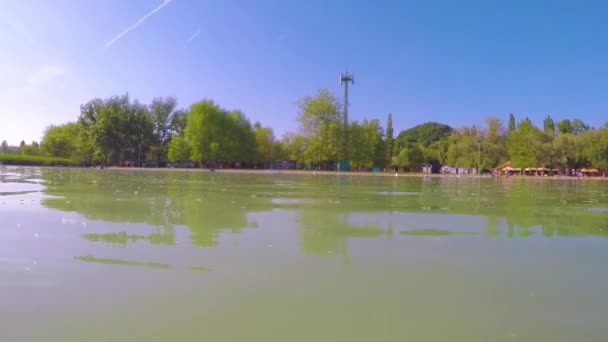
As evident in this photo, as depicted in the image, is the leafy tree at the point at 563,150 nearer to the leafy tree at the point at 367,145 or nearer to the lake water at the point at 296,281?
the leafy tree at the point at 367,145

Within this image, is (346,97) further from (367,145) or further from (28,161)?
(28,161)

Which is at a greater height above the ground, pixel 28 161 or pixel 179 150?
pixel 179 150

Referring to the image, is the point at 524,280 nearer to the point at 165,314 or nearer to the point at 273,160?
the point at 165,314

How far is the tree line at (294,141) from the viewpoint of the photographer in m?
71.6

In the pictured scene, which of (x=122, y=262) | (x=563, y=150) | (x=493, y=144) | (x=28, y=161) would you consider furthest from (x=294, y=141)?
(x=122, y=262)

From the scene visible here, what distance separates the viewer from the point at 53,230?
26.0 feet

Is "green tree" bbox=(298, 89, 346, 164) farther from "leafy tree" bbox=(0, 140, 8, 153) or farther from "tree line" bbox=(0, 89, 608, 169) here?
"leafy tree" bbox=(0, 140, 8, 153)

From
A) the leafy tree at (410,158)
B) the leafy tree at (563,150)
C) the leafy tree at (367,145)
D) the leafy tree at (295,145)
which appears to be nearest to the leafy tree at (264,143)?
the leafy tree at (295,145)

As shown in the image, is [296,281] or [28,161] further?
[28,161]

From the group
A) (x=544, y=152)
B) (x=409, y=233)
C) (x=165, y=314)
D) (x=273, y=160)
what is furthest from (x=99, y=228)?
(x=273, y=160)

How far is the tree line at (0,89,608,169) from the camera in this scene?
235 feet

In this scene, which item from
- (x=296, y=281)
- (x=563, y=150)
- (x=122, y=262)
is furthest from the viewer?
(x=563, y=150)

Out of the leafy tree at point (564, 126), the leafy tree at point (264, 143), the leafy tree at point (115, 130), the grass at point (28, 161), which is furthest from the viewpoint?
the leafy tree at point (564, 126)

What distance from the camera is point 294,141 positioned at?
84875 mm
